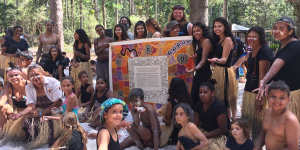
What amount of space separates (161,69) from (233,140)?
202cm

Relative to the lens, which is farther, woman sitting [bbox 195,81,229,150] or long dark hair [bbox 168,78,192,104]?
long dark hair [bbox 168,78,192,104]

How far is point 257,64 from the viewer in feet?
11.4

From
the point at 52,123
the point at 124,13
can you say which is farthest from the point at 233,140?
the point at 124,13

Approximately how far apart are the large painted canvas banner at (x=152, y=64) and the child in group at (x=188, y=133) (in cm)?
169

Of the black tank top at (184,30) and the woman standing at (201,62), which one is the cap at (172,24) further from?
the woman standing at (201,62)

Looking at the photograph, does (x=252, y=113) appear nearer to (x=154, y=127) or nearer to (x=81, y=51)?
(x=154, y=127)

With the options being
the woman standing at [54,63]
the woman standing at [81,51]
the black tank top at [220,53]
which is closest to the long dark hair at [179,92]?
the black tank top at [220,53]

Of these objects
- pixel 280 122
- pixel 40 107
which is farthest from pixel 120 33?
pixel 280 122

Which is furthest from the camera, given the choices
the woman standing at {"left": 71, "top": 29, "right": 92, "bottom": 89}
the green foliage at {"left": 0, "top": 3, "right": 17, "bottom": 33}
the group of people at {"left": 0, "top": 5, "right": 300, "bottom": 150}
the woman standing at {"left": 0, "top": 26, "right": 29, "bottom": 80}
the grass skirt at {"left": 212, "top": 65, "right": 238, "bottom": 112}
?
the green foliage at {"left": 0, "top": 3, "right": 17, "bottom": 33}

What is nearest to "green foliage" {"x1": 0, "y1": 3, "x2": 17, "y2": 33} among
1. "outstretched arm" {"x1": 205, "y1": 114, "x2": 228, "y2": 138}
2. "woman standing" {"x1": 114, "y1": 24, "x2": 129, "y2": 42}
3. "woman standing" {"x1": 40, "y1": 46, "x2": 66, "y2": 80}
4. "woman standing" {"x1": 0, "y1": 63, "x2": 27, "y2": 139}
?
"woman standing" {"x1": 40, "y1": 46, "x2": 66, "y2": 80}

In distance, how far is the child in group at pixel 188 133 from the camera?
3012 millimetres

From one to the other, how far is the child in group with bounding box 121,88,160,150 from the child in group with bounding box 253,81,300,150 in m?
1.31

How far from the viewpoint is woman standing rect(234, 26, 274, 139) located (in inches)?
134

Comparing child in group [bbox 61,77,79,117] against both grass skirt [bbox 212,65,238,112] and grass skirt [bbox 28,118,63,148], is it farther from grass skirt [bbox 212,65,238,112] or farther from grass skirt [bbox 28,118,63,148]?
grass skirt [bbox 212,65,238,112]
